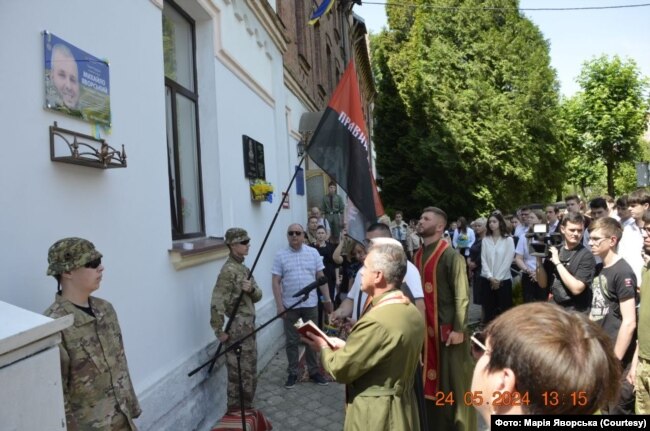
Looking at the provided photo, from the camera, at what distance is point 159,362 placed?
3.75 meters

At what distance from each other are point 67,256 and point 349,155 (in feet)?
8.74

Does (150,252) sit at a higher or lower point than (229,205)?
lower

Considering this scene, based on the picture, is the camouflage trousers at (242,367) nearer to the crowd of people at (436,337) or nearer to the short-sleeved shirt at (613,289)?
the crowd of people at (436,337)

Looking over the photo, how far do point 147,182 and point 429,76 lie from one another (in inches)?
807

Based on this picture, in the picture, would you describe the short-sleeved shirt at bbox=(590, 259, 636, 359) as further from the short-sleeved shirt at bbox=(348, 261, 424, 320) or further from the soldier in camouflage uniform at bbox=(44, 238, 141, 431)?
the soldier in camouflage uniform at bbox=(44, 238, 141, 431)

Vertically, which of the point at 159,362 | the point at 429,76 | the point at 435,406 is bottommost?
the point at 435,406

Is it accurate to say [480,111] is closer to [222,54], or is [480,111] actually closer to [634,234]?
[634,234]

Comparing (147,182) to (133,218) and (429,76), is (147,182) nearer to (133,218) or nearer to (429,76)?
(133,218)

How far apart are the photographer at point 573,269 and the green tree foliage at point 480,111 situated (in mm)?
17602

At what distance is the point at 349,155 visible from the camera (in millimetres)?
4527

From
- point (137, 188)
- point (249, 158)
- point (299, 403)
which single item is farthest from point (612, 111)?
point (137, 188)

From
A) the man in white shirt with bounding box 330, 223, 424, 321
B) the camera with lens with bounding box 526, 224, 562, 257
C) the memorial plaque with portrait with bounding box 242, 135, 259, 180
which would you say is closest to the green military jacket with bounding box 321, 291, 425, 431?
the man in white shirt with bounding box 330, 223, 424, 321

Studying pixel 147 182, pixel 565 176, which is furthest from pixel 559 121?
pixel 147 182

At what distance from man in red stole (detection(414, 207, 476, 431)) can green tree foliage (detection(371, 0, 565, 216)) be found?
58.9 ft
